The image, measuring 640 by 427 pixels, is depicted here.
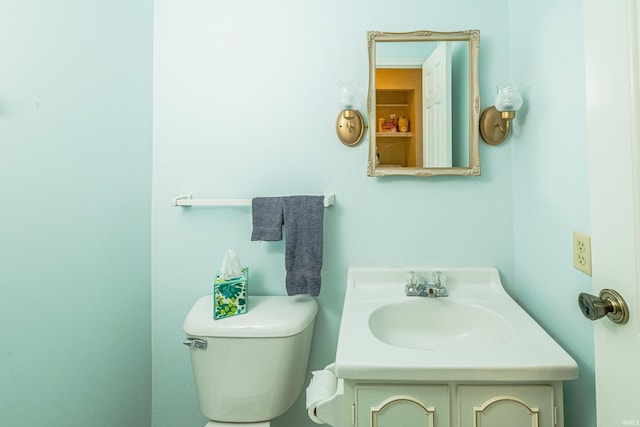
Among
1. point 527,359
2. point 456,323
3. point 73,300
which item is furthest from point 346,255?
point 73,300

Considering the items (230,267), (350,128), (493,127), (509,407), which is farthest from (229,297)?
(493,127)

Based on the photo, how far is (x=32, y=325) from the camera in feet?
2.94

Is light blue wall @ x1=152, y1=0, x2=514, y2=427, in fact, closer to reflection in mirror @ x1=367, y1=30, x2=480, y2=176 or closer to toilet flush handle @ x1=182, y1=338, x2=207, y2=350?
reflection in mirror @ x1=367, y1=30, x2=480, y2=176

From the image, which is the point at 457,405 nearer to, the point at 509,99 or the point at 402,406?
the point at 402,406

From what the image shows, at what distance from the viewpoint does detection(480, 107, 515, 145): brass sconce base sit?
1.27 metres

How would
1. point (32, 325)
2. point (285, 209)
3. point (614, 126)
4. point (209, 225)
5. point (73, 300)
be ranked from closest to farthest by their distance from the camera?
point (614, 126)
point (32, 325)
point (73, 300)
point (285, 209)
point (209, 225)

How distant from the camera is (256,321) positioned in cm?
116

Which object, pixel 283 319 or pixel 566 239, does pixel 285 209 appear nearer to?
pixel 283 319

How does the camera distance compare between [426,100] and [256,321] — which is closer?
[256,321]

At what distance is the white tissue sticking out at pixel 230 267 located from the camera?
122 centimetres

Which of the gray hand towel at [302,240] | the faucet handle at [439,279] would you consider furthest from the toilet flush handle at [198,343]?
the faucet handle at [439,279]

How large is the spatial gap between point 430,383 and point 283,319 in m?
0.53

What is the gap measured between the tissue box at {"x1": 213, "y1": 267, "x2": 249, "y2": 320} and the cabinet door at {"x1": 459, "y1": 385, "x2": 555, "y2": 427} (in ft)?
2.44

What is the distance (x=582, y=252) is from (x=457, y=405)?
494 mm
